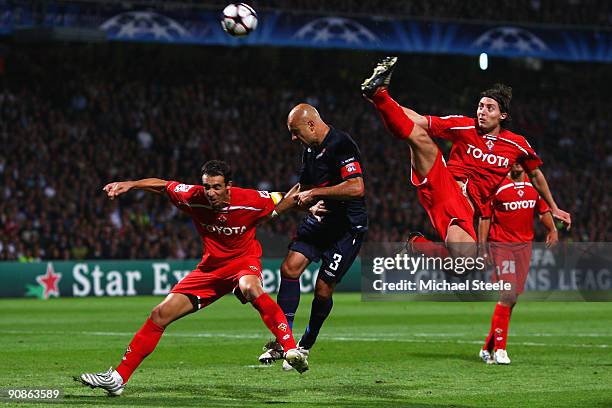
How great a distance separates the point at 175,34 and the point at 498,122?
71.3 ft

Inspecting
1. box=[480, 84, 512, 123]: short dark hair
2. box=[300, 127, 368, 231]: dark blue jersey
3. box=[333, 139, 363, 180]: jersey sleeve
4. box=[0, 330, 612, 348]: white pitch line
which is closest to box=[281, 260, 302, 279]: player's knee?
box=[300, 127, 368, 231]: dark blue jersey

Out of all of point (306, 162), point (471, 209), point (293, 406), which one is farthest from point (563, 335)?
point (293, 406)

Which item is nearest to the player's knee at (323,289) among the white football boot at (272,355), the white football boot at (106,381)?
the white football boot at (272,355)

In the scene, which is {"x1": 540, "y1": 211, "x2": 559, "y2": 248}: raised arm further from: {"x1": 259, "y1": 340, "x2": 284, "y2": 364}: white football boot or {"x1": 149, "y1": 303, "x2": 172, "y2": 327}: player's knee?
{"x1": 149, "y1": 303, "x2": 172, "y2": 327}: player's knee

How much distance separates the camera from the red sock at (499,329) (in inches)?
500

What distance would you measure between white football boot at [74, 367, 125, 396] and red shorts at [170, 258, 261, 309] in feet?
2.95

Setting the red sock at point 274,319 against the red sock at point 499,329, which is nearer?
the red sock at point 274,319

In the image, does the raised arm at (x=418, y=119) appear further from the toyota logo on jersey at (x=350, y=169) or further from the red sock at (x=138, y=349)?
the red sock at (x=138, y=349)

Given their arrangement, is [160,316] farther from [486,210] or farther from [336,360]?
[486,210]

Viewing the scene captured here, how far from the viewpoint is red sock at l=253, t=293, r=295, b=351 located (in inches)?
374

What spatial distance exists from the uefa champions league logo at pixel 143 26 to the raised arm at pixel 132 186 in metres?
22.1

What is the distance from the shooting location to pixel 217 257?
32.6 feet

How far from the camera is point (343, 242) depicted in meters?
11.5

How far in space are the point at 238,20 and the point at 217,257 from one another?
3.82m
